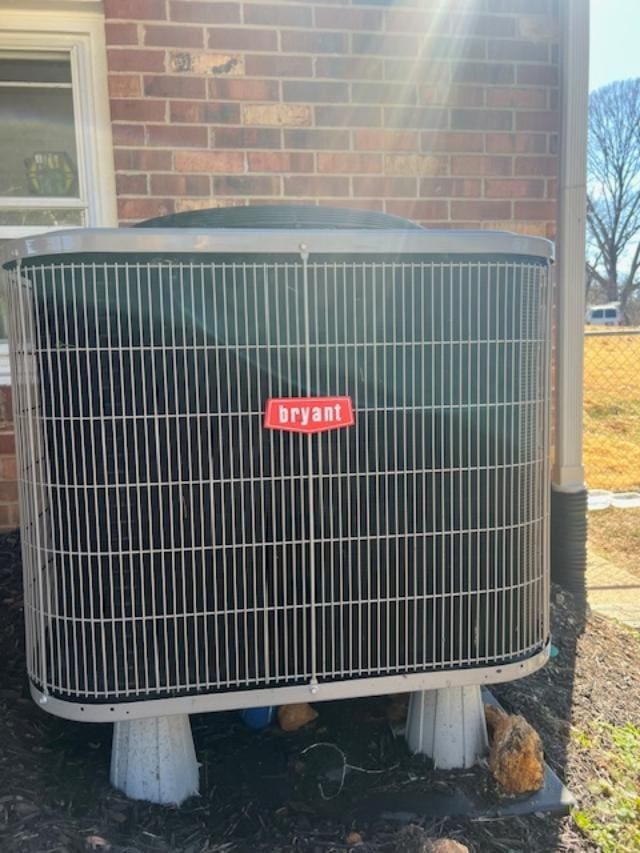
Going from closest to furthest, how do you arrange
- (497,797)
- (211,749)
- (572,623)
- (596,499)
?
(497,797) < (211,749) < (572,623) < (596,499)

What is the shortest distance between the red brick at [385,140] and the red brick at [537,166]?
1.86ft

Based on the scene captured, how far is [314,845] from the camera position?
1941 mm

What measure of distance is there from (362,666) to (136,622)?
644 millimetres

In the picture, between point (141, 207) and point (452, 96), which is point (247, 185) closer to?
point (141, 207)

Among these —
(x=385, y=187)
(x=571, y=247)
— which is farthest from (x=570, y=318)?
(x=385, y=187)

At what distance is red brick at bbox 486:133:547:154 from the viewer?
3.73 metres

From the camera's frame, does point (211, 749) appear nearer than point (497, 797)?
No

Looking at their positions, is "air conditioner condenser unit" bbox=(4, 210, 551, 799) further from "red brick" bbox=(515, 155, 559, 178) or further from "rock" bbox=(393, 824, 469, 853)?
"red brick" bbox=(515, 155, 559, 178)

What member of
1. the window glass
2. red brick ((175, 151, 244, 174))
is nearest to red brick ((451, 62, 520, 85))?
red brick ((175, 151, 244, 174))

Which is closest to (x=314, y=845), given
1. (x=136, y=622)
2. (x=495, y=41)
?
(x=136, y=622)

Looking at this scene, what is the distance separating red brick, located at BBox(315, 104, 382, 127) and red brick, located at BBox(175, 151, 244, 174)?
444 millimetres

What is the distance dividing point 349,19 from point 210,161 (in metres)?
0.97

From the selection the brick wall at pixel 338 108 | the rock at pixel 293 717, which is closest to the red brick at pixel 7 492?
the brick wall at pixel 338 108

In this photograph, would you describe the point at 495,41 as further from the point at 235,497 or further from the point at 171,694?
the point at 171,694
